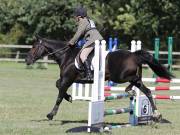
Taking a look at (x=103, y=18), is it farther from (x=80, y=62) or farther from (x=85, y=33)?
(x=85, y=33)

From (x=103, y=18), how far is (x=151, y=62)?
35.3 metres

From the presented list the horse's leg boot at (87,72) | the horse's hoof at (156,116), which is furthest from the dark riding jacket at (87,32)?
the horse's hoof at (156,116)

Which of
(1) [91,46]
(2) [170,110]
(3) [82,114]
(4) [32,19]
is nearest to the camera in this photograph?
(1) [91,46]

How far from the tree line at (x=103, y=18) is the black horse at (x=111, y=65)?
103 feet

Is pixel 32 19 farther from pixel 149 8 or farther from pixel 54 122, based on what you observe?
pixel 54 122

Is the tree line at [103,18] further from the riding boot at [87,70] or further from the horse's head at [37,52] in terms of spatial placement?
the riding boot at [87,70]

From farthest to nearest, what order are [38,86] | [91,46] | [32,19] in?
[32,19]
[38,86]
[91,46]

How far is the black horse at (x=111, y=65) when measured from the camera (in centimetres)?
1322

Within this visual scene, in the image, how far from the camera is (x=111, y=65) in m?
13.4

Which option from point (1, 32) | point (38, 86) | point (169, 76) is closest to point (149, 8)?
point (1, 32)

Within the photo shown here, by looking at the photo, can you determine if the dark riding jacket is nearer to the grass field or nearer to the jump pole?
the jump pole

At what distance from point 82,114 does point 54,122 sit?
209 cm

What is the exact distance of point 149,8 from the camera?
4556 cm

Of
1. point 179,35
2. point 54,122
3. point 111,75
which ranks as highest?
point 179,35
